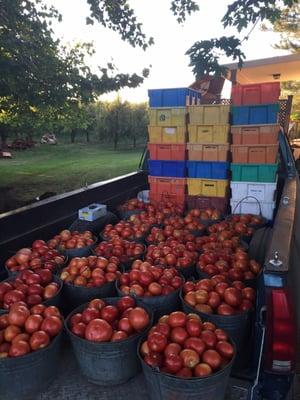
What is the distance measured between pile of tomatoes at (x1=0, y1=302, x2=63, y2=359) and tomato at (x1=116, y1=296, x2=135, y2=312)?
1.51 ft

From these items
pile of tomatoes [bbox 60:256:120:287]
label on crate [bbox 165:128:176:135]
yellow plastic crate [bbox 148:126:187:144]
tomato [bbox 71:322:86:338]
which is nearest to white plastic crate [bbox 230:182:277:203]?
yellow plastic crate [bbox 148:126:187:144]

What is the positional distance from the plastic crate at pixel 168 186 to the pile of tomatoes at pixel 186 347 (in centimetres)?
348

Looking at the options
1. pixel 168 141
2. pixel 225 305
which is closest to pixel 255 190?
pixel 168 141

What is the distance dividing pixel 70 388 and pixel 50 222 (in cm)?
239

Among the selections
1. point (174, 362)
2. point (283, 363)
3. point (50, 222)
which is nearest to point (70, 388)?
point (174, 362)

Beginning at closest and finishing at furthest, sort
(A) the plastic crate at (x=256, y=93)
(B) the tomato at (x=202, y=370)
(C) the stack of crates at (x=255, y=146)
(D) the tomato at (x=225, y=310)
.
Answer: (B) the tomato at (x=202, y=370) → (D) the tomato at (x=225, y=310) → (A) the plastic crate at (x=256, y=93) → (C) the stack of crates at (x=255, y=146)

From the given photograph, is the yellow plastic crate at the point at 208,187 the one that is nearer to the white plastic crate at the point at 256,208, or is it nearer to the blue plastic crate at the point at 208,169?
the blue plastic crate at the point at 208,169

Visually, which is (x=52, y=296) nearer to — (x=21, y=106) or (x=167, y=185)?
(x=167, y=185)

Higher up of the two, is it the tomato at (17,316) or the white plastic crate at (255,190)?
the white plastic crate at (255,190)

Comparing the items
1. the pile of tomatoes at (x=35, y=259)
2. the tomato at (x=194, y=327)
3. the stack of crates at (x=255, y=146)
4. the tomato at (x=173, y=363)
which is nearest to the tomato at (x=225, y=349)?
the tomato at (x=194, y=327)

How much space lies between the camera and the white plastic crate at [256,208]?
17.3ft

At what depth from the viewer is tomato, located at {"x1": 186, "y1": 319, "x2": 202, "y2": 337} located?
236 centimetres

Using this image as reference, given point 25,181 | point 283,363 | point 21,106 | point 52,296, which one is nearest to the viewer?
point 283,363

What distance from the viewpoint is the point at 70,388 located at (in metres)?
2.32
